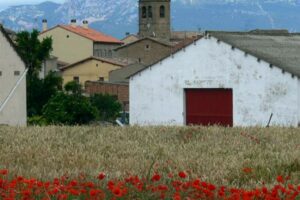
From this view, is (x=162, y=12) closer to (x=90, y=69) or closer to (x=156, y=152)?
(x=90, y=69)

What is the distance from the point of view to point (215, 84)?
49344 mm

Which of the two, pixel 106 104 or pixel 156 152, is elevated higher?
pixel 156 152

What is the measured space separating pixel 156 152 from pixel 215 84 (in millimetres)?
37855

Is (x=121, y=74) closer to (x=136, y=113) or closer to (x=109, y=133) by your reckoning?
(x=136, y=113)

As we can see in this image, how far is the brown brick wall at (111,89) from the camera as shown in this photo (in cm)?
8075

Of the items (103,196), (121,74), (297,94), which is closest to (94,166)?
(103,196)

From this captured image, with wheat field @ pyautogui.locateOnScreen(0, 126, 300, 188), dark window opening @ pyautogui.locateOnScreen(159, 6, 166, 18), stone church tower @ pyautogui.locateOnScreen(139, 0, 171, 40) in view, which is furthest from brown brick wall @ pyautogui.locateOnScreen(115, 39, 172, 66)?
wheat field @ pyautogui.locateOnScreen(0, 126, 300, 188)

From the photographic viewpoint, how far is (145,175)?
958 cm

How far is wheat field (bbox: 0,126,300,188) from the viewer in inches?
386

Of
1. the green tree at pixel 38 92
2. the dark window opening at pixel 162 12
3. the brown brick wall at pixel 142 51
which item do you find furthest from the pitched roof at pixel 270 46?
the dark window opening at pixel 162 12

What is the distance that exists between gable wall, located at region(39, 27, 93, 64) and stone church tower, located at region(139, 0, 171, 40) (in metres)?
48.4

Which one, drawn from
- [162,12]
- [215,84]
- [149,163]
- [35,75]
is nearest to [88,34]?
[162,12]

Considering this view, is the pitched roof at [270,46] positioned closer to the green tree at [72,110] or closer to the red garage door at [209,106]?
the red garage door at [209,106]

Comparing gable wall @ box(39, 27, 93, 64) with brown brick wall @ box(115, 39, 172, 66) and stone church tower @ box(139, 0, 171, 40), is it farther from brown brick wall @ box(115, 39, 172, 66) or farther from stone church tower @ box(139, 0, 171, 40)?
stone church tower @ box(139, 0, 171, 40)
